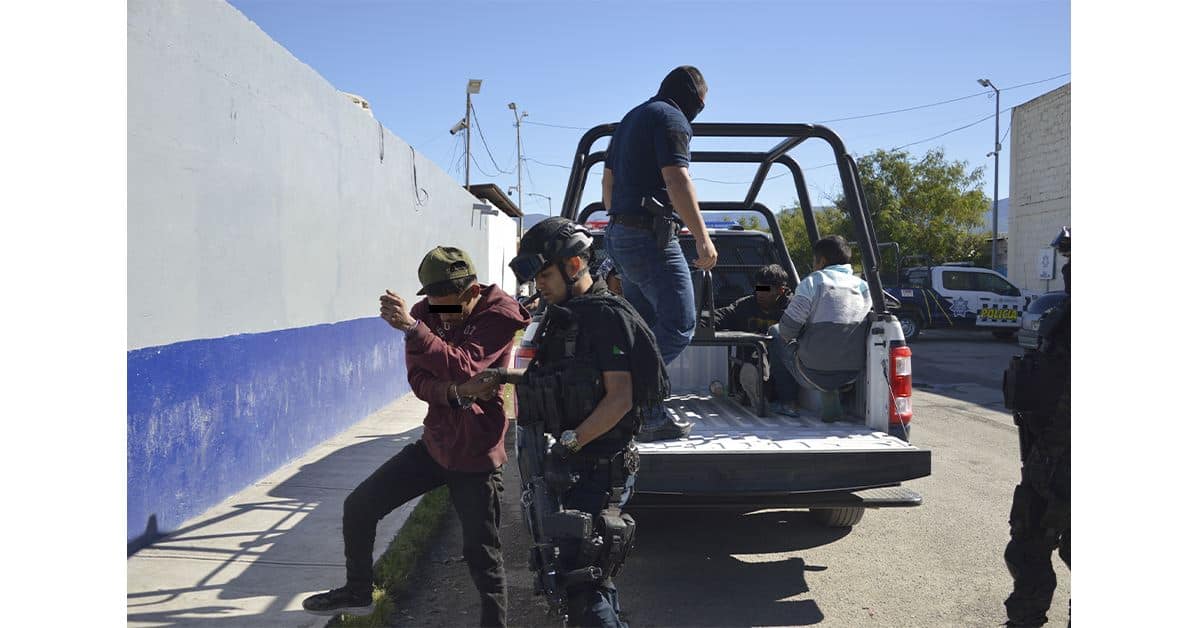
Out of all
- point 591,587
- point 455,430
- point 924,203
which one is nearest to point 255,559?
point 455,430

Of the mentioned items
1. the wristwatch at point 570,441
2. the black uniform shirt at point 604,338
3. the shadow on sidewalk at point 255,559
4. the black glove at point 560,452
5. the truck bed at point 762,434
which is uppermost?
the black uniform shirt at point 604,338

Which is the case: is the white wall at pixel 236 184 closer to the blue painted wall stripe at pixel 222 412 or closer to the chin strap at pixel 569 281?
the blue painted wall stripe at pixel 222 412

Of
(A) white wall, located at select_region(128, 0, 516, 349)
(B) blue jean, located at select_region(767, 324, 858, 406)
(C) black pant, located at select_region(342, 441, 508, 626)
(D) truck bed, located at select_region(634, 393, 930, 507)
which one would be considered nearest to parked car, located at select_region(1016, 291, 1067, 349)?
(D) truck bed, located at select_region(634, 393, 930, 507)

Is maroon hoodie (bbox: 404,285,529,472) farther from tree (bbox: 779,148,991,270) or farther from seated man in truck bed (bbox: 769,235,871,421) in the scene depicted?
tree (bbox: 779,148,991,270)

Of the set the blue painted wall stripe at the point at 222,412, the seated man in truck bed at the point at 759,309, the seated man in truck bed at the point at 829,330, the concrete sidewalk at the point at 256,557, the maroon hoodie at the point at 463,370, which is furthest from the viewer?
the seated man in truck bed at the point at 759,309

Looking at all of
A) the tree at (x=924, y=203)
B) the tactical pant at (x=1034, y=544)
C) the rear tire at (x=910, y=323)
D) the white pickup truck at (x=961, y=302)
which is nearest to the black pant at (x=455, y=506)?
the tactical pant at (x=1034, y=544)

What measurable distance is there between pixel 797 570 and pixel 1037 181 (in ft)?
85.1

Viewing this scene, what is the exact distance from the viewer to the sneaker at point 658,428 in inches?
168

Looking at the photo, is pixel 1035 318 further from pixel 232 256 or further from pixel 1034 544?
pixel 232 256

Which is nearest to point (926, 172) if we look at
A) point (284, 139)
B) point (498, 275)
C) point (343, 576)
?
point (498, 275)

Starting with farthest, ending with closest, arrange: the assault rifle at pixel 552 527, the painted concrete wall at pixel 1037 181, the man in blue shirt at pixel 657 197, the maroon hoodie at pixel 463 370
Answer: the painted concrete wall at pixel 1037 181 < the man in blue shirt at pixel 657 197 < the maroon hoodie at pixel 463 370 < the assault rifle at pixel 552 527

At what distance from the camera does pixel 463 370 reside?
3.22 m

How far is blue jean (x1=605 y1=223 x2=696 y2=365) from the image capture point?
13.4 ft

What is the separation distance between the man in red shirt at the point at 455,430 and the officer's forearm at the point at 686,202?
86 centimetres
